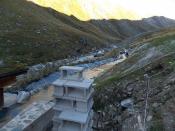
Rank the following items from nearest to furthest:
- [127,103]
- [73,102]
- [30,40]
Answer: [73,102]
[127,103]
[30,40]

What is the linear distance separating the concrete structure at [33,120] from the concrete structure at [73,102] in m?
2.16

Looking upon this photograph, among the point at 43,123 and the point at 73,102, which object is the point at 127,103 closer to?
the point at 73,102

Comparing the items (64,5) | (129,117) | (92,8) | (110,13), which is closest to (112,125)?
(129,117)

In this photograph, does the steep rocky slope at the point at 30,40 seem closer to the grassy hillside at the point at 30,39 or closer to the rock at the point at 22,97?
the grassy hillside at the point at 30,39

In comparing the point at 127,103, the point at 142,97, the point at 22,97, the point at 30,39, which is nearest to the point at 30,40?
the point at 30,39

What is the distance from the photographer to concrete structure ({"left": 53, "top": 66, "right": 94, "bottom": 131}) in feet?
60.4

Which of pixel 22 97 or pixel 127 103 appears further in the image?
pixel 22 97

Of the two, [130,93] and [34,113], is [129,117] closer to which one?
[130,93]

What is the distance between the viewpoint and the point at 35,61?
6631cm

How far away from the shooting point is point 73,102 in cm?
1884

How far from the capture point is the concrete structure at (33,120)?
19.7 m

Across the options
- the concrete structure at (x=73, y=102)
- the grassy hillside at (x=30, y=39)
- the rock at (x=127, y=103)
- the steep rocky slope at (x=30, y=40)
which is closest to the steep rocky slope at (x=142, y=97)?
the rock at (x=127, y=103)

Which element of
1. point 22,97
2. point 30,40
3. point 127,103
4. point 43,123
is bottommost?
point 43,123

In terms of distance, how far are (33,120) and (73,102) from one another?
375cm
